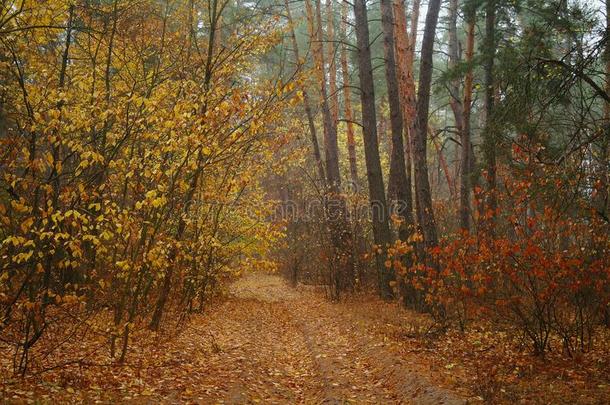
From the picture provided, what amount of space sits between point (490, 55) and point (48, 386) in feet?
38.9

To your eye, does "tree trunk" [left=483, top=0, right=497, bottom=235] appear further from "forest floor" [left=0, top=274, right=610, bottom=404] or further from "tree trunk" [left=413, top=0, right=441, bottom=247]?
"forest floor" [left=0, top=274, right=610, bottom=404]

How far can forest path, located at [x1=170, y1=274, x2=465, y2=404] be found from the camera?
266 inches

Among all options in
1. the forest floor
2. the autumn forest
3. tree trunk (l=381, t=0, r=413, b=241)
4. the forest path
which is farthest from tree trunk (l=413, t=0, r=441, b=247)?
the forest path

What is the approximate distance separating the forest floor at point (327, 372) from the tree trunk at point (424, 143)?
2.03 m

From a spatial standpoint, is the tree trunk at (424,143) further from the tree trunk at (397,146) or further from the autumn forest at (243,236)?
the tree trunk at (397,146)

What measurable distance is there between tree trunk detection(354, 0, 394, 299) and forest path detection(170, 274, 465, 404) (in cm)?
246

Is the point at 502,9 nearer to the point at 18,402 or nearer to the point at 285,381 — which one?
the point at 285,381

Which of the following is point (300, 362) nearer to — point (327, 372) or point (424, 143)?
point (327, 372)

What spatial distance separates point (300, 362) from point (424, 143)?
19.0 ft

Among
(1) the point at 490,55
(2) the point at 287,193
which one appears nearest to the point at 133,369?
(1) the point at 490,55

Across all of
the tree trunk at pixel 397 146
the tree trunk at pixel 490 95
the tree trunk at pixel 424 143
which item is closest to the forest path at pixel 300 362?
the tree trunk at pixel 424 143

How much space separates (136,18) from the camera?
11438 millimetres

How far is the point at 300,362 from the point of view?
9148mm

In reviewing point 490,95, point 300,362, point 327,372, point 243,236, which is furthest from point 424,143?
point 327,372
